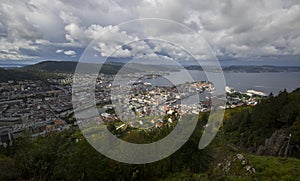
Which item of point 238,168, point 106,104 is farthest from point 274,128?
point 106,104

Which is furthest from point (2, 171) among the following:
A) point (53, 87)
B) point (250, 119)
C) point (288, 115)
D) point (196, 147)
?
point (53, 87)

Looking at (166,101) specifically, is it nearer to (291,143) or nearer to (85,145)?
(291,143)

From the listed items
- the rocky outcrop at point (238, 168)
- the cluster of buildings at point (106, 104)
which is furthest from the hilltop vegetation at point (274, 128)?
the rocky outcrop at point (238, 168)

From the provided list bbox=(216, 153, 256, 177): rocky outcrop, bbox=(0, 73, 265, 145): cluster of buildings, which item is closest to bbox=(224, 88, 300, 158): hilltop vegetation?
bbox=(0, 73, 265, 145): cluster of buildings

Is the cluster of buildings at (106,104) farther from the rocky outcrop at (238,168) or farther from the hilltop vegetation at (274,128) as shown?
the hilltop vegetation at (274,128)

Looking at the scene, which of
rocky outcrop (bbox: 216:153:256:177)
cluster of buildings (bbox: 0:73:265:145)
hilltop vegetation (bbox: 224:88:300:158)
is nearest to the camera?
rocky outcrop (bbox: 216:153:256:177)

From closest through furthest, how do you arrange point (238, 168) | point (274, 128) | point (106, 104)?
point (238, 168)
point (106, 104)
point (274, 128)

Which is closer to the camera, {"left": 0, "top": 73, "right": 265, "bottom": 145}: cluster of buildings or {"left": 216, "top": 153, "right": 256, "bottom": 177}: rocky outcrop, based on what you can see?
{"left": 216, "top": 153, "right": 256, "bottom": 177}: rocky outcrop

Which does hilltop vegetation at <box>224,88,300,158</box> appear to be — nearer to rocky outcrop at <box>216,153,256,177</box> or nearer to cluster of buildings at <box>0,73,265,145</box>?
cluster of buildings at <box>0,73,265,145</box>

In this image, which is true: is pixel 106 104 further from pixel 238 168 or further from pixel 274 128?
pixel 274 128

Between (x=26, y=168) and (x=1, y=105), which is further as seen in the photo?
(x=1, y=105)

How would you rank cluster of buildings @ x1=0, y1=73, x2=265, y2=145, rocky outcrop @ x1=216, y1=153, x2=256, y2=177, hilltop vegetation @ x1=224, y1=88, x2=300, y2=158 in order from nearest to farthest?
rocky outcrop @ x1=216, y1=153, x2=256, y2=177 < cluster of buildings @ x1=0, y1=73, x2=265, y2=145 < hilltop vegetation @ x1=224, y1=88, x2=300, y2=158
